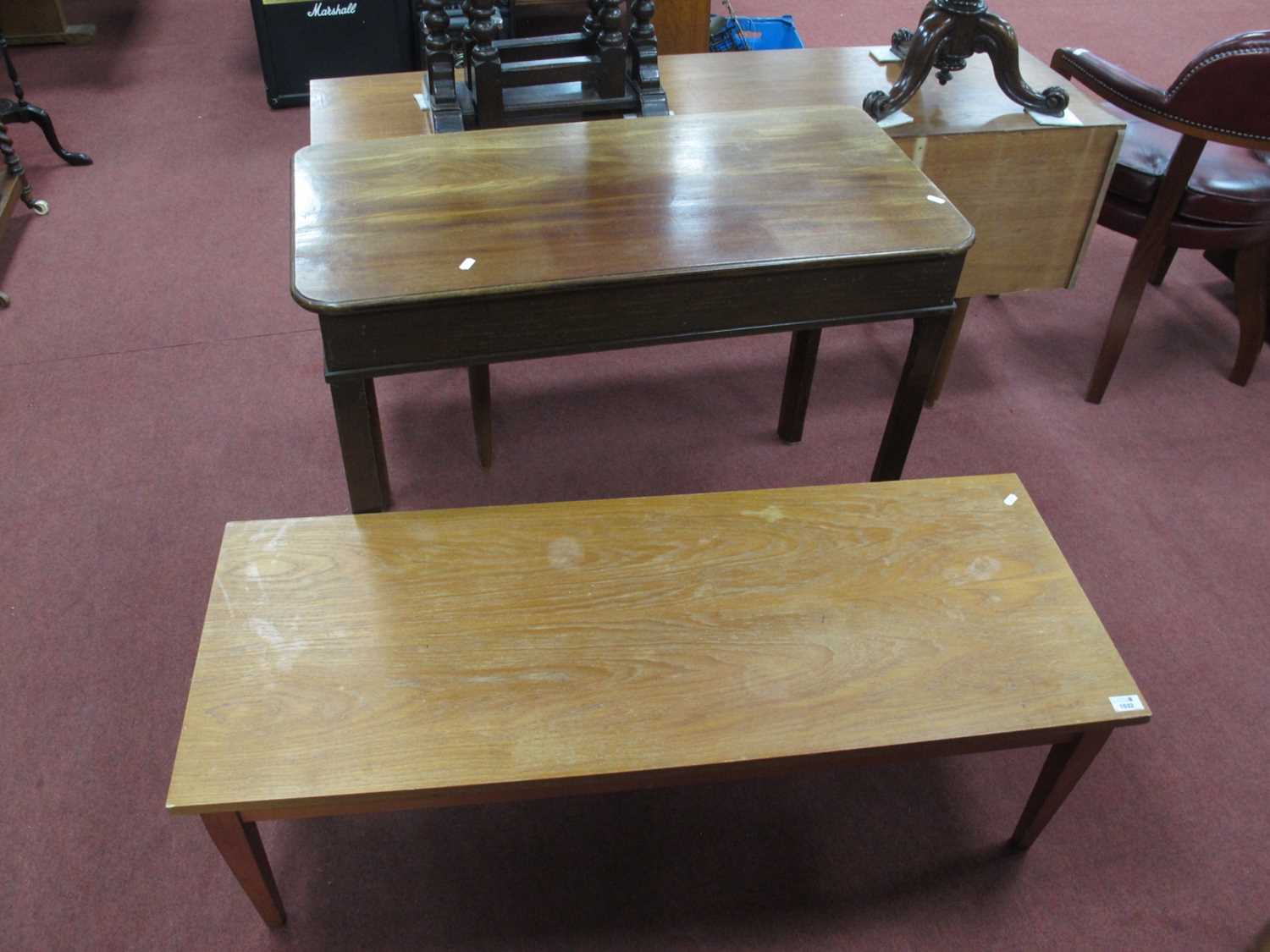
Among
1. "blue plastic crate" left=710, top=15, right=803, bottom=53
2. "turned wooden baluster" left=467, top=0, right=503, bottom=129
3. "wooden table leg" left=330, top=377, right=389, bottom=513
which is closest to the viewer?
"wooden table leg" left=330, top=377, right=389, bottom=513

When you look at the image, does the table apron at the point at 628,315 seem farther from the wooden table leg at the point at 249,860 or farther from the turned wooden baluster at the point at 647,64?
the turned wooden baluster at the point at 647,64

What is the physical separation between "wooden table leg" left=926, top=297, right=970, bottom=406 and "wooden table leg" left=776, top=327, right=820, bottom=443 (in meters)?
0.34

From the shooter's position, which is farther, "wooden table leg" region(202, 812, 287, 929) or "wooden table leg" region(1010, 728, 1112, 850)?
"wooden table leg" region(1010, 728, 1112, 850)

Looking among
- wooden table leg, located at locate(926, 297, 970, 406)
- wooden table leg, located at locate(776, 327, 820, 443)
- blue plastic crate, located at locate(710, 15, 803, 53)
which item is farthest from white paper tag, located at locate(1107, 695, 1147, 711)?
blue plastic crate, located at locate(710, 15, 803, 53)

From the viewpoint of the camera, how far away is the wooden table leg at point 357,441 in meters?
1.55

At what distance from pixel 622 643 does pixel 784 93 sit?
1.50 m

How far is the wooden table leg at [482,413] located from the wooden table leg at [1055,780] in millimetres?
1274

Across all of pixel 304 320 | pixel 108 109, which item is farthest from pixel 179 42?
pixel 304 320

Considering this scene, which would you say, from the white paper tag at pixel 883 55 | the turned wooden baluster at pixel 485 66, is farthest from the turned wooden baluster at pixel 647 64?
the white paper tag at pixel 883 55

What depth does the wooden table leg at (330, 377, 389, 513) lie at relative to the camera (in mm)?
1550

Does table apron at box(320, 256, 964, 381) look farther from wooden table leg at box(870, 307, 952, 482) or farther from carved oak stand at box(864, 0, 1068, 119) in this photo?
carved oak stand at box(864, 0, 1068, 119)

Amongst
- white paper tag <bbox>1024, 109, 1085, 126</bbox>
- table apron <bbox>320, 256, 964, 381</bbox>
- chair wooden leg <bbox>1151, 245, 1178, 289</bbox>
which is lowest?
chair wooden leg <bbox>1151, 245, 1178, 289</bbox>

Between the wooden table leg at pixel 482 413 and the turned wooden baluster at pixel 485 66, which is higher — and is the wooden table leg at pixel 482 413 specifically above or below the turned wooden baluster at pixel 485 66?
below

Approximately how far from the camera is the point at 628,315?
1.59m
